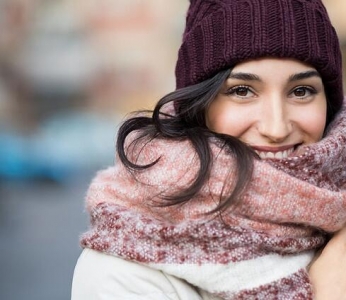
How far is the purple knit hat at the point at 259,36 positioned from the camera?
2160mm

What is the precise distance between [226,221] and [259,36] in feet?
1.67

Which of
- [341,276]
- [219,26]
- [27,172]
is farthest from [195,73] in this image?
[27,172]

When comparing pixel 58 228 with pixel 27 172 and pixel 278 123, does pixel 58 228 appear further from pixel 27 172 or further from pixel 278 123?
pixel 278 123

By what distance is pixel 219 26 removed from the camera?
7.34ft

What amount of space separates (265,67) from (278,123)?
0.53 feet

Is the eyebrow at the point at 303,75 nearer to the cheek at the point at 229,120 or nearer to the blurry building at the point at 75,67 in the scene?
the cheek at the point at 229,120

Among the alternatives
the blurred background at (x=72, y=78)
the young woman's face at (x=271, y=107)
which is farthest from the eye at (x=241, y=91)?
the blurred background at (x=72, y=78)

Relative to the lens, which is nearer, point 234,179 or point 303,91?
point 234,179

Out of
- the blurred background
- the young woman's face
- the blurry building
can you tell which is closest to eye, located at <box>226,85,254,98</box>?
the young woman's face

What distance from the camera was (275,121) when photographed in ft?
6.88

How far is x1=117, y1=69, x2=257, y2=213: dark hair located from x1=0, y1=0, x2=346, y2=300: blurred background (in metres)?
11.5

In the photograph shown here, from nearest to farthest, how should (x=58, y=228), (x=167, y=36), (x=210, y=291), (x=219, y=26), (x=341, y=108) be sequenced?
(x=210, y=291) → (x=219, y=26) → (x=341, y=108) → (x=58, y=228) → (x=167, y=36)

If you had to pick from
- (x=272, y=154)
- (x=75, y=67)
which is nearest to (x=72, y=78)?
(x=75, y=67)

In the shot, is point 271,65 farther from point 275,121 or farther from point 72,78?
point 72,78
